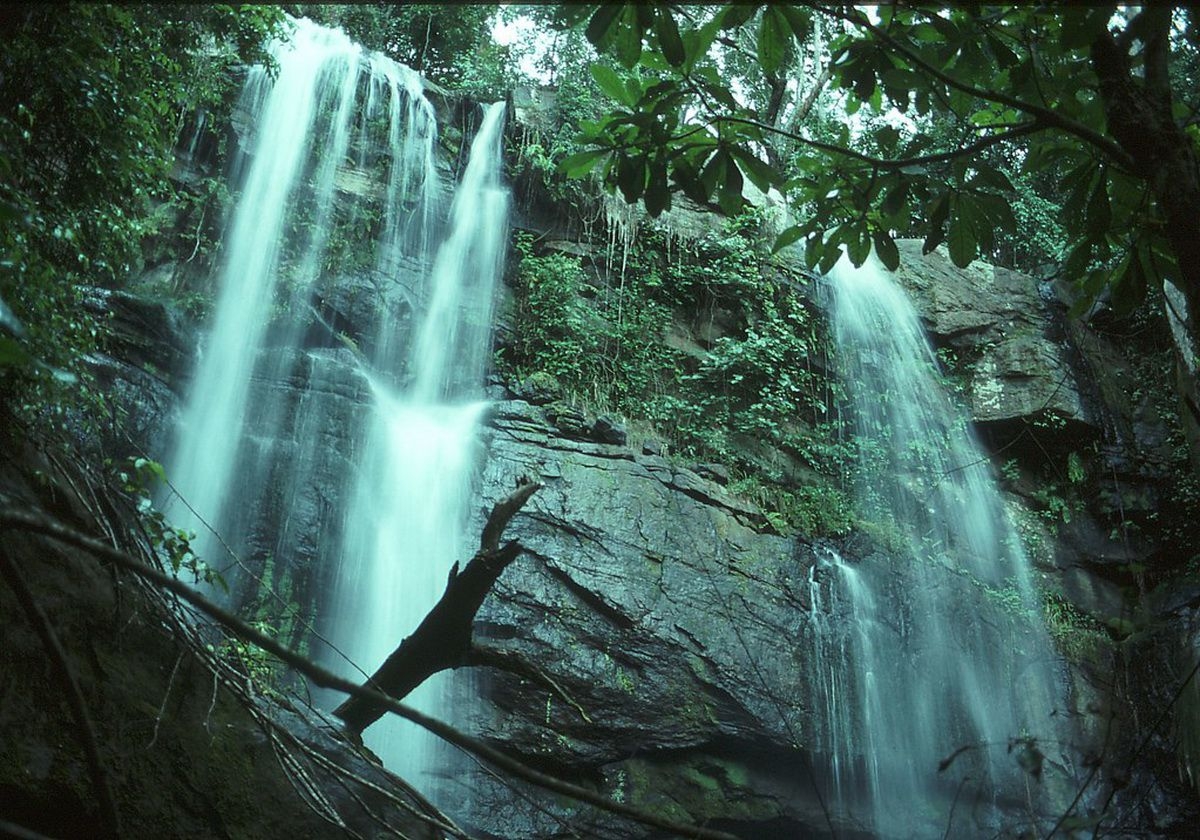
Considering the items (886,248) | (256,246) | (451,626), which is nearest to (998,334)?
(886,248)

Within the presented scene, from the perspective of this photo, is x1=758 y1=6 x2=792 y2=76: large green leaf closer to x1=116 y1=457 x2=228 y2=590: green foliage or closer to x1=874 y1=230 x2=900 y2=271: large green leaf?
x1=874 y1=230 x2=900 y2=271: large green leaf

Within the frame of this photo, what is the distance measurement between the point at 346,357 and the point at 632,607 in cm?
441

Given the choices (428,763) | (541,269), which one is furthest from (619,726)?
(541,269)

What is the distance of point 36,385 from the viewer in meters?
3.37

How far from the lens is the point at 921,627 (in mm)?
8438

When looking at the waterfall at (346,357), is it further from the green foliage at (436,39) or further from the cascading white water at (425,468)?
the green foliage at (436,39)

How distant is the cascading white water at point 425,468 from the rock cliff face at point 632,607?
0.90ft

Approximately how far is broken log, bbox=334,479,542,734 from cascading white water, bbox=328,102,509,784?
8.16 ft

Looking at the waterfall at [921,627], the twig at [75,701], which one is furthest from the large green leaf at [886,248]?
the waterfall at [921,627]

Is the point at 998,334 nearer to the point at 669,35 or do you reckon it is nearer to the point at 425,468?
the point at 425,468

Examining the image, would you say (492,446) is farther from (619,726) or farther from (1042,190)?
(1042,190)

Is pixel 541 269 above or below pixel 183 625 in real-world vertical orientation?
above

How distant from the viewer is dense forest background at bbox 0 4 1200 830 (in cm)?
265

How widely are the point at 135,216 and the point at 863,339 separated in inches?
348
